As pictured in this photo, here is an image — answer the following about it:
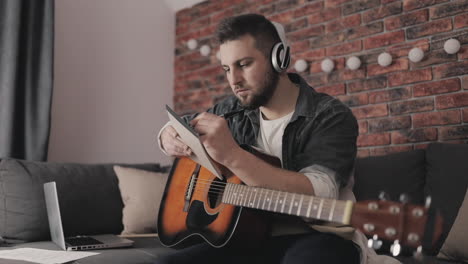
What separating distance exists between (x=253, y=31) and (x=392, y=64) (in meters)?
1.20

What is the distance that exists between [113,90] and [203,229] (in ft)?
6.81

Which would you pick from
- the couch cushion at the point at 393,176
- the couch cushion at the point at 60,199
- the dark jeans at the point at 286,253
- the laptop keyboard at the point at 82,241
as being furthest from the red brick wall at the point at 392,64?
the laptop keyboard at the point at 82,241

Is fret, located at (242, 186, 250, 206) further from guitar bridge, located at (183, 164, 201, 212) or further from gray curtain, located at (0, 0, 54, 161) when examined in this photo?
gray curtain, located at (0, 0, 54, 161)

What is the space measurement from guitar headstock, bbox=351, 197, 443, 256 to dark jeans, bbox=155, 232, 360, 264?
0.92 feet

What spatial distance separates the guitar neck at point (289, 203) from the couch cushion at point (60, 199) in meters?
1.16

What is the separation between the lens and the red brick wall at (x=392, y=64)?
7.38ft

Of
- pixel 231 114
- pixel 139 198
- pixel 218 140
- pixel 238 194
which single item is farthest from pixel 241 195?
pixel 139 198

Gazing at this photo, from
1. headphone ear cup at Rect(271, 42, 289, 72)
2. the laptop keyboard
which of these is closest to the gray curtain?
the laptop keyboard

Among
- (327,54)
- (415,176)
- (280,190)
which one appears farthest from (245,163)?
(327,54)

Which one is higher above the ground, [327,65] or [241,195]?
[327,65]

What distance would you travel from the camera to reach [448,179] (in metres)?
1.94

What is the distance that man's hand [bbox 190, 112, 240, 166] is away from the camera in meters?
1.28

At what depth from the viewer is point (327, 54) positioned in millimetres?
2727

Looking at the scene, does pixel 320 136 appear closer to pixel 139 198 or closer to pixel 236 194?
pixel 236 194
